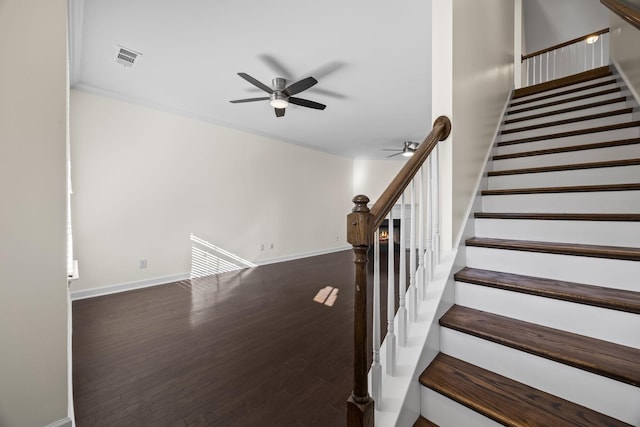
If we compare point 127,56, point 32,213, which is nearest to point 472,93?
point 32,213

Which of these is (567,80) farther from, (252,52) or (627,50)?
(252,52)

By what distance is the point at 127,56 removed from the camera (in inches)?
99.6

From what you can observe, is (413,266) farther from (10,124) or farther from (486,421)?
(10,124)

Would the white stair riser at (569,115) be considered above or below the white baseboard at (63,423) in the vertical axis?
above

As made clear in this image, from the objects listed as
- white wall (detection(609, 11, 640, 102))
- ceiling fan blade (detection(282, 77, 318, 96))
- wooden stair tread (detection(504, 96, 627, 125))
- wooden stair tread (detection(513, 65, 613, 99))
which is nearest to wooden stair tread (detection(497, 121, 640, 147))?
white wall (detection(609, 11, 640, 102))

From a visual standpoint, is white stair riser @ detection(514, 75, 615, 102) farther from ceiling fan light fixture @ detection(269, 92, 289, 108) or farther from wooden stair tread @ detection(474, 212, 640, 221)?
ceiling fan light fixture @ detection(269, 92, 289, 108)

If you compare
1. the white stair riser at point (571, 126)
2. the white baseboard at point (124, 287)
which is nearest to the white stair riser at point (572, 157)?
the white stair riser at point (571, 126)

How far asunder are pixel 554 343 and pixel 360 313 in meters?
0.83

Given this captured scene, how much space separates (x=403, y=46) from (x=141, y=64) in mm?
2631

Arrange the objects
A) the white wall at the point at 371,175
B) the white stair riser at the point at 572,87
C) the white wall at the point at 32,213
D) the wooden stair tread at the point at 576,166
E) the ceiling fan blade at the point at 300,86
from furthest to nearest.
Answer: the white wall at the point at 371,175, the white stair riser at the point at 572,87, the ceiling fan blade at the point at 300,86, the wooden stair tread at the point at 576,166, the white wall at the point at 32,213

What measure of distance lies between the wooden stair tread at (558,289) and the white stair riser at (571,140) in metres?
1.39

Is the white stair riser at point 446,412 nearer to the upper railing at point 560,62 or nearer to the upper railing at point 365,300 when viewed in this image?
the upper railing at point 365,300

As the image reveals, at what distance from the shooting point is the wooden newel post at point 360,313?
896 millimetres

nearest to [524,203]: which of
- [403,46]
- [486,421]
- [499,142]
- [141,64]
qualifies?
[499,142]
